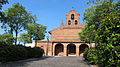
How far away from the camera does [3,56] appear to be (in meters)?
10.3

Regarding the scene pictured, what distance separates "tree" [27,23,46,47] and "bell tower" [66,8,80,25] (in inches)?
572

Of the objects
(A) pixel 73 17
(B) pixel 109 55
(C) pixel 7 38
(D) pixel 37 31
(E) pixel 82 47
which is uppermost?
(A) pixel 73 17

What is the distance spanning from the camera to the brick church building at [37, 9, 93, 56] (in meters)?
31.7

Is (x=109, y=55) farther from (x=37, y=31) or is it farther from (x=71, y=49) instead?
(x=71, y=49)

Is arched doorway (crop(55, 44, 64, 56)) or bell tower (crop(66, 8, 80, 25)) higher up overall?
bell tower (crop(66, 8, 80, 25))

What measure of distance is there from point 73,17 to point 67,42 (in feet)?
31.1

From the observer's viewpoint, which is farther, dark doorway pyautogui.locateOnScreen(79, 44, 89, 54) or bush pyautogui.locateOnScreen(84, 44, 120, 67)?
dark doorway pyautogui.locateOnScreen(79, 44, 89, 54)

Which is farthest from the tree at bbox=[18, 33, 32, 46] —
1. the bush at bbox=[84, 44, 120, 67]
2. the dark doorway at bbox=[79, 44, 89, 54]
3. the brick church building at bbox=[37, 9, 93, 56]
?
the dark doorway at bbox=[79, 44, 89, 54]

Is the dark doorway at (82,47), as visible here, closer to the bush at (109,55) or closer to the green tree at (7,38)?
the green tree at (7,38)

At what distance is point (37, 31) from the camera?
2322 cm

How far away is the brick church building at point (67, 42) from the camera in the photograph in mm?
31688

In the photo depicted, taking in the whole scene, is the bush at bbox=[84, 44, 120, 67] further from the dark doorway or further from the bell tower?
the bell tower

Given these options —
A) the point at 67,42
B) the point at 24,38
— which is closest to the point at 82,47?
the point at 67,42

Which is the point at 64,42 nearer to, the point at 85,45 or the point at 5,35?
the point at 85,45
